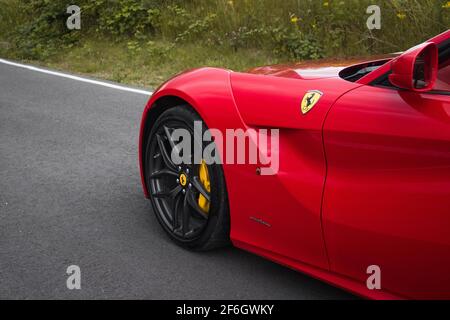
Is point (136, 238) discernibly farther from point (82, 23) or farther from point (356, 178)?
point (82, 23)

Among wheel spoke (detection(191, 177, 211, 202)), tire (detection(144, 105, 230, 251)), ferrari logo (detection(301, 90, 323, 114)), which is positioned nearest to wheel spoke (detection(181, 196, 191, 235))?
tire (detection(144, 105, 230, 251))

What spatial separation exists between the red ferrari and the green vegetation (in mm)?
4988

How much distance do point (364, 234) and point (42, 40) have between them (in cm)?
981

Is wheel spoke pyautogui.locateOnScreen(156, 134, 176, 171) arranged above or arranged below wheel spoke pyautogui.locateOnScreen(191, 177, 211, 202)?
above

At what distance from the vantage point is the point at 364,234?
2727mm

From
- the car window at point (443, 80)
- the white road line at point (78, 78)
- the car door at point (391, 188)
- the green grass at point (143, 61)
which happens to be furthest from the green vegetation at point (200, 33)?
the car door at point (391, 188)

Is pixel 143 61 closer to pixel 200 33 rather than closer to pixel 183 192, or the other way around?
pixel 200 33

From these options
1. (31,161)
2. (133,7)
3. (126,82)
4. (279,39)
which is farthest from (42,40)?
(31,161)

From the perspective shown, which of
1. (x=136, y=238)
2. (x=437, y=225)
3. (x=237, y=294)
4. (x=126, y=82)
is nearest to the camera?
(x=437, y=225)

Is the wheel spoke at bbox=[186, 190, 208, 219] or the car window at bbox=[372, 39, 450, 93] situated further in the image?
the wheel spoke at bbox=[186, 190, 208, 219]

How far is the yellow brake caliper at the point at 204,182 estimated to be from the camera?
3.54 metres

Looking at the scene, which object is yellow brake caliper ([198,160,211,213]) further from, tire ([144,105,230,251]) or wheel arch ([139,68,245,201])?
wheel arch ([139,68,245,201])

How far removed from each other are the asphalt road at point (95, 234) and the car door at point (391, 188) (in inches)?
22.4

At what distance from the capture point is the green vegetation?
8383 mm
